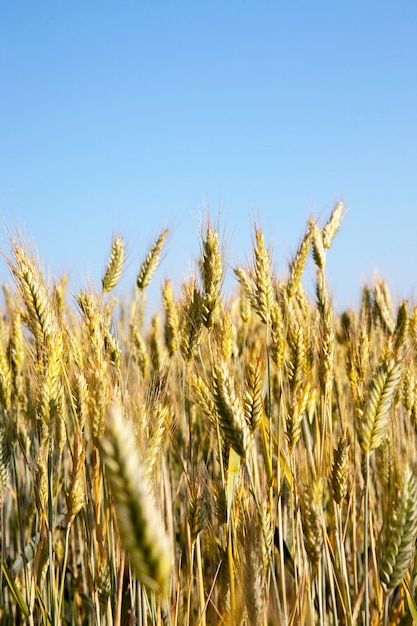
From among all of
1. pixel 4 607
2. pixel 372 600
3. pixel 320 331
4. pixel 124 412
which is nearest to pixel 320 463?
pixel 320 331

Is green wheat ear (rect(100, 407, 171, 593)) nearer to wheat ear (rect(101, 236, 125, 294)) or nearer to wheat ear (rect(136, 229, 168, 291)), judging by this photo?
wheat ear (rect(101, 236, 125, 294))

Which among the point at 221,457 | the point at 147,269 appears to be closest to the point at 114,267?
the point at 147,269

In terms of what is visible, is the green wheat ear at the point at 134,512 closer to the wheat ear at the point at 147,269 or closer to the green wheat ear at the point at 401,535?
the green wheat ear at the point at 401,535

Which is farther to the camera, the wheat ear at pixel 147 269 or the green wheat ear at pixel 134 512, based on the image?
the wheat ear at pixel 147 269

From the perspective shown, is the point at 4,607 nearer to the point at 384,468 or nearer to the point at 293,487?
the point at 293,487

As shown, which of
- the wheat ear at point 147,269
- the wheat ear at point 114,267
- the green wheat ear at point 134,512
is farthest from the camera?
the wheat ear at point 147,269

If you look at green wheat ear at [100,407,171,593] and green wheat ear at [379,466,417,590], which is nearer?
green wheat ear at [100,407,171,593]

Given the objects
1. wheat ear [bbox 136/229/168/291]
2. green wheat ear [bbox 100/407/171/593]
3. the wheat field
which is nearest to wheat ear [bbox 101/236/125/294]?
wheat ear [bbox 136/229/168/291]

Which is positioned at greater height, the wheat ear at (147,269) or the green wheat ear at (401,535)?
the wheat ear at (147,269)

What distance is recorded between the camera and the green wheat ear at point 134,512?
66 cm

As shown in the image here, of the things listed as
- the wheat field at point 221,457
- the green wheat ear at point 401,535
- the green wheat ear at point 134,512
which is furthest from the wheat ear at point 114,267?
the green wheat ear at point 134,512

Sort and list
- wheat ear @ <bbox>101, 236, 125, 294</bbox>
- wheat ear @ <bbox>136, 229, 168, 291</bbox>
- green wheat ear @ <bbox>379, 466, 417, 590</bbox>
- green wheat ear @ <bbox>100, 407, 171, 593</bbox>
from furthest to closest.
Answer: wheat ear @ <bbox>136, 229, 168, 291</bbox>, wheat ear @ <bbox>101, 236, 125, 294</bbox>, green wheat ear @ <bbox>379, 466, 417, 590</bbox>, green wheat ear @ <bbox>100, 407, 171, 593</bbox>

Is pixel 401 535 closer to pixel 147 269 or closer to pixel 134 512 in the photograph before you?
pixel 134 512

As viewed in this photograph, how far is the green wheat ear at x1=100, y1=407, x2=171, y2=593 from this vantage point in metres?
0.66
